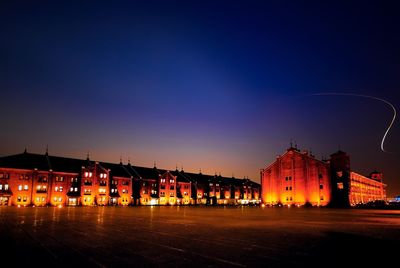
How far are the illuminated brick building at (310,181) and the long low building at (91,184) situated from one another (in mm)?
36464

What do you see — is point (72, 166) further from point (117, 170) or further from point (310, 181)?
point (310, 181)

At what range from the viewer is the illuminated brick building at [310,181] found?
276 ft

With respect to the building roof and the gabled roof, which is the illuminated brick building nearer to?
the building roof

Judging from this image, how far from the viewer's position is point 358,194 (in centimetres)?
9562

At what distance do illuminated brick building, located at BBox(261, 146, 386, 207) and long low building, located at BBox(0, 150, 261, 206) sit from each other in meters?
36.5

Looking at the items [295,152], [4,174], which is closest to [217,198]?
[295,152]

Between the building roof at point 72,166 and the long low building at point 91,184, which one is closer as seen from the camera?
the long low building at point 91,184

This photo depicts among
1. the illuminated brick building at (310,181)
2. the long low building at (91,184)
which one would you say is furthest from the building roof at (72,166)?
the illuminated brick building at (310,181)

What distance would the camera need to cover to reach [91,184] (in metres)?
94.2

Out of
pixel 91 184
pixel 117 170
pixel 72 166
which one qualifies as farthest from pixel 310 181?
pixel 72 166

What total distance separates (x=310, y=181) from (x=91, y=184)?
62.3 meters

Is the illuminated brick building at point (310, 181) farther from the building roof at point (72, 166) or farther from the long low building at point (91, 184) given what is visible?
the building roof at point (72, 166)

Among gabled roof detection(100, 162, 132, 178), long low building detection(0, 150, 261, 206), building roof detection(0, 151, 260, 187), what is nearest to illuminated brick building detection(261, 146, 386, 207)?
long low building detection(0, 150, 261, 206)

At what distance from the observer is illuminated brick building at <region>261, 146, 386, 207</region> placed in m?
84.2
